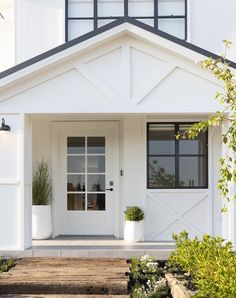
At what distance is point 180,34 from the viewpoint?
10773 millimetres

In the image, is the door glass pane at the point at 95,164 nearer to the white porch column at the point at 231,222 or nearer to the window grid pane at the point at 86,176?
the window grid pane at the point at 86,176

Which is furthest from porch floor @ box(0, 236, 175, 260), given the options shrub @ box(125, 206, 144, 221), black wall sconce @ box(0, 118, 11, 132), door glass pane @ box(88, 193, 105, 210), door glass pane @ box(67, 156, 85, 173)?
black wall sconce @ box(0, 118, 11, 132)

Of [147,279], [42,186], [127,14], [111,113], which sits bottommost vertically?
[147,279]

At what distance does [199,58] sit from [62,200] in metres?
4.32

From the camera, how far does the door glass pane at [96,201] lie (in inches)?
411

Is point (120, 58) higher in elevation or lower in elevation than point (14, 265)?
higher

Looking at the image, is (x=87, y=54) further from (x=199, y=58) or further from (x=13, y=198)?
(x=13, y=198)

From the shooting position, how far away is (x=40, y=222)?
9875 mm

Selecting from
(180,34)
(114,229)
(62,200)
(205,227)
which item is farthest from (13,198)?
(180,34)

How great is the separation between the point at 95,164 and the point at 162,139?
1612 mm

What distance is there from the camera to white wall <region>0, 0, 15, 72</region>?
11328mm

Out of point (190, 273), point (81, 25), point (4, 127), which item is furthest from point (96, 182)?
point (190, 273)

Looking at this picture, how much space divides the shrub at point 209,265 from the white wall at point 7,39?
6.31 meters

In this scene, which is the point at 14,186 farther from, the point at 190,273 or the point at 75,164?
the point at 190,273
